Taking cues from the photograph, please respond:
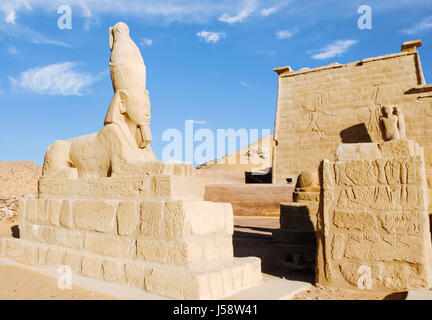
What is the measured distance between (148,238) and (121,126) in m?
1.69

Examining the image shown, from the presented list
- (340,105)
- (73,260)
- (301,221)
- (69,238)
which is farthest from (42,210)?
(340,105)

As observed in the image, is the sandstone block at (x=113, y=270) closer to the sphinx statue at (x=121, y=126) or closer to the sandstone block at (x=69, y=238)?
the sandstone block at (x=69, y=238)

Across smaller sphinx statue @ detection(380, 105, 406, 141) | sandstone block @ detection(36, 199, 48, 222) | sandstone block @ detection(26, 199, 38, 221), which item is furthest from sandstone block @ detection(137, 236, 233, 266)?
smaller sphinx statue @ detection(380, 105, 406, 141)

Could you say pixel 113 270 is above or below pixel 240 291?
above

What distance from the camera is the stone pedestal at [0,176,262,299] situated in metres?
3.27

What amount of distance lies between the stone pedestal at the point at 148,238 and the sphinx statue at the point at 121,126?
25 centimetres

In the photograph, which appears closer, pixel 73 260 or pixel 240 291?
pixel 240 291

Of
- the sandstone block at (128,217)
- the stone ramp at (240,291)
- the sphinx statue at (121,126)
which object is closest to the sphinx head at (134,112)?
the sphinx statue at (121,126)

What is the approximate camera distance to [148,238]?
11.8 ft

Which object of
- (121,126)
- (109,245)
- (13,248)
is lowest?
(13,248)

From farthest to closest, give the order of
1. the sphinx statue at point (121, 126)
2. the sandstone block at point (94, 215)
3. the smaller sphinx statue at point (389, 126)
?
1. the smaller sphinx statue at point (389, 126)
2. the sphinx statue at point (121, 126)
3. the sandstone block at point (94, 215)

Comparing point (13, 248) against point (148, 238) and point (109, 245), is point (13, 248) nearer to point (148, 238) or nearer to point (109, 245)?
point (109, 245)

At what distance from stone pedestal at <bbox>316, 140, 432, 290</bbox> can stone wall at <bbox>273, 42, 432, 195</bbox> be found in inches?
399

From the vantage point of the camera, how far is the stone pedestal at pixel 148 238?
327 cm
